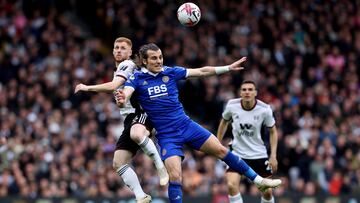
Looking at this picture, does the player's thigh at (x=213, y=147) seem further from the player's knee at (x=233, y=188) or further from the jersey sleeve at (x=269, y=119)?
the jersey sleeve at (x=269, y=119)

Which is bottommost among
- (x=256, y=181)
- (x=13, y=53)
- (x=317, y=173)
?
(x=317, y=173)

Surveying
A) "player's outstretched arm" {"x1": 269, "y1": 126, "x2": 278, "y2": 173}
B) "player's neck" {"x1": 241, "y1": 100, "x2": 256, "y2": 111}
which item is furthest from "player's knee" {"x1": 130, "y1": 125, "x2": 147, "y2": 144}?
"player's outstretched arm" {"x1": 269, "y1": 126, "x2": 278, "y2": 173}

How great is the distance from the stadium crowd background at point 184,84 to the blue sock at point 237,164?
7.12 meters

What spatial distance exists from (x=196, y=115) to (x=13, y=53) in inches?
194

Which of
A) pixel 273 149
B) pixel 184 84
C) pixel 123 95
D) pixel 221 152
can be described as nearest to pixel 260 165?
pixel 273 149

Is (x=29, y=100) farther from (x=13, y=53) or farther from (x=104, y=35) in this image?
(x=104, y=35)

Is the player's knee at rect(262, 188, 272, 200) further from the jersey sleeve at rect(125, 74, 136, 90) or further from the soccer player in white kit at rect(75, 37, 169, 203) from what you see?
the jersey sleeve at rect(125, 74, 136, 90)

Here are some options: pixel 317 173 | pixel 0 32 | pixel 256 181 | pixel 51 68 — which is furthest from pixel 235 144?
pixel 0 32

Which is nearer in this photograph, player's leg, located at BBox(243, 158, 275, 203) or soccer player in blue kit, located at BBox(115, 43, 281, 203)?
soccer player in blue kit, located at BBox(115, 43, 281, 203)

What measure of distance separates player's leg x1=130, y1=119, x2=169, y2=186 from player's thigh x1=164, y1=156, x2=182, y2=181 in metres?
0.38

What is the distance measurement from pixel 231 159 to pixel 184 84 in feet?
34.8

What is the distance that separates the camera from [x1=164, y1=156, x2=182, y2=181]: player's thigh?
14.7 metres

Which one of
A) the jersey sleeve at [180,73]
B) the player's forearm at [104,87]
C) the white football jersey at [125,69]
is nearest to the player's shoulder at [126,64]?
the white football jersey at [125,69]

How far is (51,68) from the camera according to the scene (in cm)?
2494
